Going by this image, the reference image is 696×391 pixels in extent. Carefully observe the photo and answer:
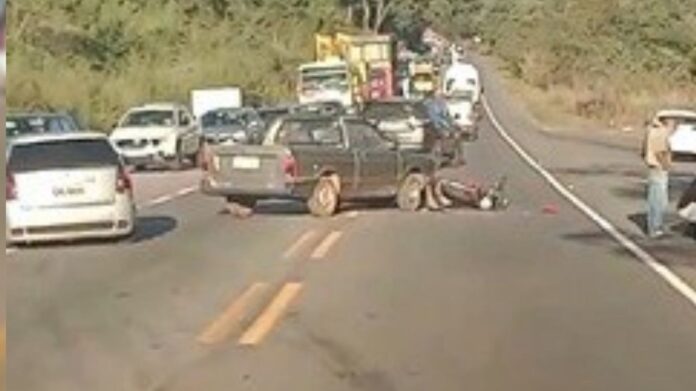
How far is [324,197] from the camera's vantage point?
925 inches

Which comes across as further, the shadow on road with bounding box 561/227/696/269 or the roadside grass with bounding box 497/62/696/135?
the roadside grass with bounding box 497/62/696/135

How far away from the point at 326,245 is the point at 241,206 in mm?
6158

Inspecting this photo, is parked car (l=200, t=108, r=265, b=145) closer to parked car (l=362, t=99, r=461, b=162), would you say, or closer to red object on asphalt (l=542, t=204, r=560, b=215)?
parked car (l=362, t=99, r=461, b=162)

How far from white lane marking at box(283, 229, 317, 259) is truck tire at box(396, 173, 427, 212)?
4.21 m

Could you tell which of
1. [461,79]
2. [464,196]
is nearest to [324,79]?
[461,79]

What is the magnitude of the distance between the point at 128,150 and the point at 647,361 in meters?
29.8

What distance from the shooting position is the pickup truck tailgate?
2325cm

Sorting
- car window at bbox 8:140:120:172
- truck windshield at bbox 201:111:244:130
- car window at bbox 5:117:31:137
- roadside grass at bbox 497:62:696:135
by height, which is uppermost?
car window at bbox 8:140:120:172

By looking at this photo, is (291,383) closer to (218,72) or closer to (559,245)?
(559,245)

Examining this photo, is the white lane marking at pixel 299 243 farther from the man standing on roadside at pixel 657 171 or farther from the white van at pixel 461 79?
the white van at pixel 461 79

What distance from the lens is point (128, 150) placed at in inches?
1529

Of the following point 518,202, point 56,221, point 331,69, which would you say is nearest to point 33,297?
point 56,221

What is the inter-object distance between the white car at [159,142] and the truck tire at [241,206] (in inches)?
548

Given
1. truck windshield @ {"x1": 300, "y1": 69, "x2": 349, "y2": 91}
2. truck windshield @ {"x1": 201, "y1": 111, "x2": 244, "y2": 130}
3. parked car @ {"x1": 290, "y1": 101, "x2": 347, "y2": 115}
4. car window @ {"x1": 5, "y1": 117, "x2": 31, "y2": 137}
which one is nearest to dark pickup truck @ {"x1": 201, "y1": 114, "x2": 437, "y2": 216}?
parked car @ {"x1": 290, "y1": 101, "x2": 347, "y2": 115}
